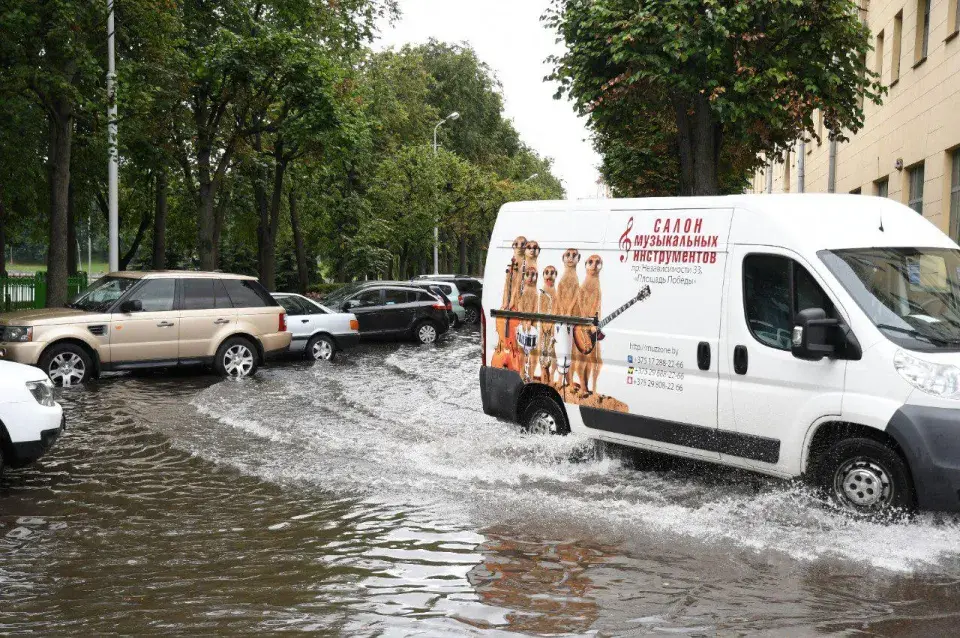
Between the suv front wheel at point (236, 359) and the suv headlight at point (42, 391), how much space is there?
819cm

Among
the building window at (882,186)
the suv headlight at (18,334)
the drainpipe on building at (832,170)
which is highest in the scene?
the drainpipe on building at (832,170)

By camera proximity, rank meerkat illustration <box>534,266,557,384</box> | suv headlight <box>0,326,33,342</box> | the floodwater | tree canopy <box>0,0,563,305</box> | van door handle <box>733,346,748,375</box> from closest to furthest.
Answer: the floodwater → van door handle <box>733,346,748,375</box> → meerkat illustration <box>534,266,557,384</box> → suv headlight <box>0,326,33,342</box> → tree canopy <box>0,0,563,305</box>

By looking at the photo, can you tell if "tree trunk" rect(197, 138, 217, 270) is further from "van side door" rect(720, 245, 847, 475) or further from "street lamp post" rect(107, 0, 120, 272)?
"van side door" rect(720, 245, 847, 475)

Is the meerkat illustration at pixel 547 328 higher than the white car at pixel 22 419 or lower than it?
higher

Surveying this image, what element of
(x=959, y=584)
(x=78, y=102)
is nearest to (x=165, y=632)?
(x=959, y=584)

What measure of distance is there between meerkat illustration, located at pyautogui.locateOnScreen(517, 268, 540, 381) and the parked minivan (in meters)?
7.90

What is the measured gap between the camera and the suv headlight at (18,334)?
14.4m

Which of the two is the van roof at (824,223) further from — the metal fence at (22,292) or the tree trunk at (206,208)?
the metal fence at (22,292)

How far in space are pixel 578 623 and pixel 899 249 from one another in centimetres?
405

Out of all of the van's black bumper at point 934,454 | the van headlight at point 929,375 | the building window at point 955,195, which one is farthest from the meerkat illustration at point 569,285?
the building window at point 955,195

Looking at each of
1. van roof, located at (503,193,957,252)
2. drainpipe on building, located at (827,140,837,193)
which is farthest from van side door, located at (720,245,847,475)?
drainpipe on building, located at (827,140,837,193)

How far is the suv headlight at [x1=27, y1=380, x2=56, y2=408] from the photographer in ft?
27.0

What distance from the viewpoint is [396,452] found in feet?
32.2

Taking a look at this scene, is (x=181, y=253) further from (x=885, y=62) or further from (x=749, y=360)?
(x=749, y=360)
